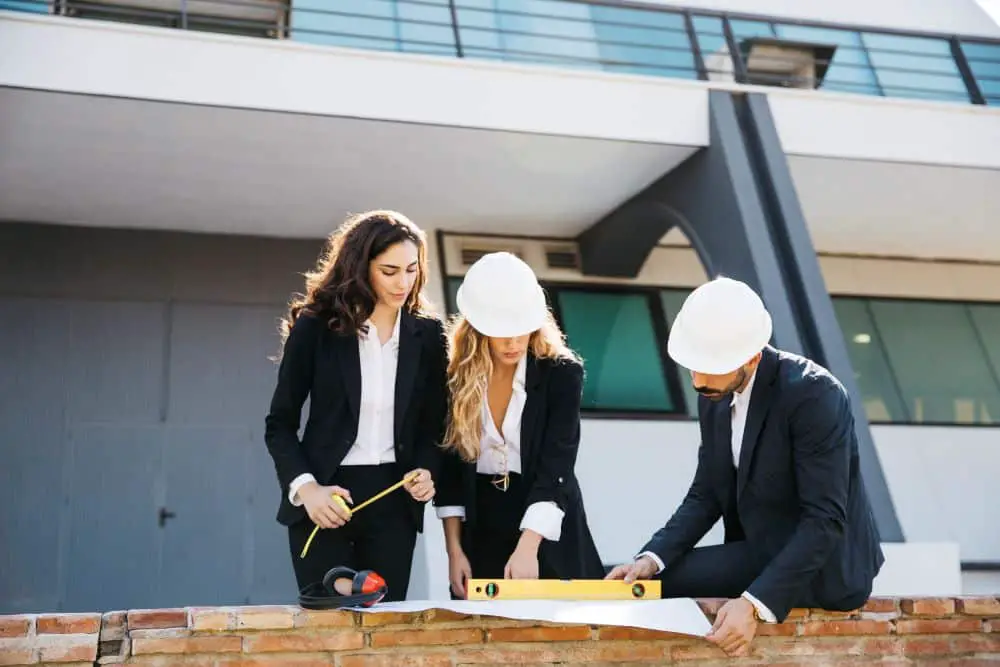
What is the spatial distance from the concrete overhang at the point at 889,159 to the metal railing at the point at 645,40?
365mm

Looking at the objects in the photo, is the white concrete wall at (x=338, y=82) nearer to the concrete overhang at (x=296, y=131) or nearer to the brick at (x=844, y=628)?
the concrete overhang at (x=296, y=131)

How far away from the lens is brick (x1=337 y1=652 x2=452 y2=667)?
2309mm

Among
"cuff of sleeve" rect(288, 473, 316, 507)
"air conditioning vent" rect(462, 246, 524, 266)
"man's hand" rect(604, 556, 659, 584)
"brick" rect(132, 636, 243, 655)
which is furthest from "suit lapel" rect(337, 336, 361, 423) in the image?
"air conditioning vent" rect(462, 246, 524, 266)

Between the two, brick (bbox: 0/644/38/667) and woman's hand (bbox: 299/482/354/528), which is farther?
woman's hand (bbox: 299/482/354/528)

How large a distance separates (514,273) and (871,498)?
337 cm

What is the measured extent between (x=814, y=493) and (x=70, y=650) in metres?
1.73

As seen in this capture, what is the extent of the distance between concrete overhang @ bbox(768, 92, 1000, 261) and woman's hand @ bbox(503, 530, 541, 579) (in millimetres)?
4738

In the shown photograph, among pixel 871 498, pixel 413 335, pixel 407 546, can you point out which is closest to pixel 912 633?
pixel 407 546

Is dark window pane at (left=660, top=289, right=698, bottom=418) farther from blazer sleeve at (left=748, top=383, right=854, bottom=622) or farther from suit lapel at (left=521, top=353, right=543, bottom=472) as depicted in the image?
blazer sleeve at (left=748, top=383, right=854, bottom=622)

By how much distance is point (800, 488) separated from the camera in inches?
98.4

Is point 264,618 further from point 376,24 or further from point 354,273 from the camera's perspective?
point 376,24

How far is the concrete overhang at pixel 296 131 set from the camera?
5742 millimetres

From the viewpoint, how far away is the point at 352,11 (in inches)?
286

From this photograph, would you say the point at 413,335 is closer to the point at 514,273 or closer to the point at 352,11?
the point at 514,273
